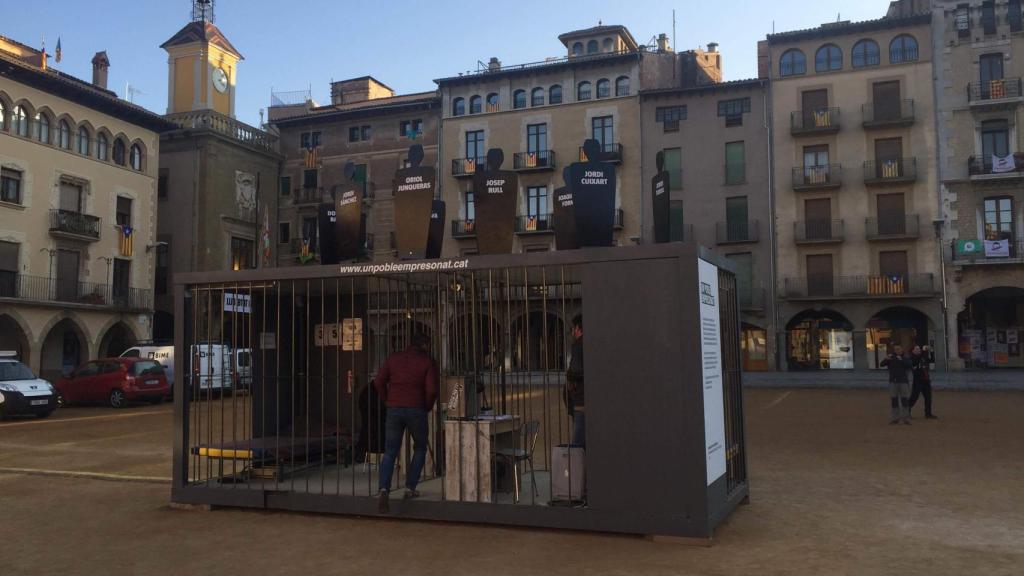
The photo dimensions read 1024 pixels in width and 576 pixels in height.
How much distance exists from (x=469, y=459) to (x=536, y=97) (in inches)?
1543

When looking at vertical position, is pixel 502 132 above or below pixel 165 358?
above

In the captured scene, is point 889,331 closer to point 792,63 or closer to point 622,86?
point 792,63

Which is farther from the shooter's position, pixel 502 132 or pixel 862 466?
pixel 502 132

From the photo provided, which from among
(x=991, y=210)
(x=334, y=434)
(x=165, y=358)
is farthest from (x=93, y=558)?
(x=991, y=210)

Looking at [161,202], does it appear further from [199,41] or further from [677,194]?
[677,194]

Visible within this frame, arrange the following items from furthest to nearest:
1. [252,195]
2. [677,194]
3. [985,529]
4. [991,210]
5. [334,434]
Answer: [252,195] < [677,194] < [991,210] < [334,434] < [985,529]

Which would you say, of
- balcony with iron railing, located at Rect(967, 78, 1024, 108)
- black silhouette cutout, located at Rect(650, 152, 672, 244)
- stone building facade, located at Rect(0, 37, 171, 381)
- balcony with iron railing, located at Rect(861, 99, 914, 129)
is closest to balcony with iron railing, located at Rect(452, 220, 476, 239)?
stone building facade, located at Rect(0, 37, 171, 381)

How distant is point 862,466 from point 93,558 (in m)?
9.13

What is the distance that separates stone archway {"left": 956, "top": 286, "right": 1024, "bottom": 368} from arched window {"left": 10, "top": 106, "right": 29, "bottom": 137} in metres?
40.6

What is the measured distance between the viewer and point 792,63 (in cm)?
4209

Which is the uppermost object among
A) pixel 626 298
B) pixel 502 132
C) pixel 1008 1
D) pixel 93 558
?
pixel 1008 1

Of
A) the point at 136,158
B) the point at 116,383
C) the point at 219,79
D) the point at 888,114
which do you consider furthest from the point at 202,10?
the point at 888,114

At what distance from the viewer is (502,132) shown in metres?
45.9

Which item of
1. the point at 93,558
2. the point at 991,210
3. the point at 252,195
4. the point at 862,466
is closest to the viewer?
the point at 93,558
